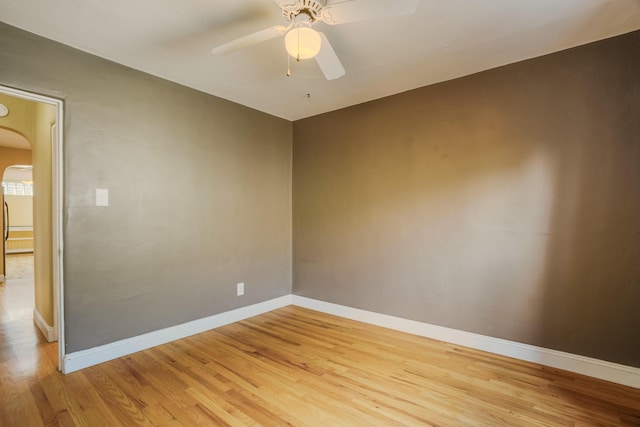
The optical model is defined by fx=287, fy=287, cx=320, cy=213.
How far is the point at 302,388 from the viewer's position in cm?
197

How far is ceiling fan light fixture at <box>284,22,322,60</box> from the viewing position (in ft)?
4.74

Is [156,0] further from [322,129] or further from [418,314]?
[418,314]

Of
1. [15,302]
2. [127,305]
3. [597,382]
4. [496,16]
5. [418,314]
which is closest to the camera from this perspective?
[496,16]

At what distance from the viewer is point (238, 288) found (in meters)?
3.28

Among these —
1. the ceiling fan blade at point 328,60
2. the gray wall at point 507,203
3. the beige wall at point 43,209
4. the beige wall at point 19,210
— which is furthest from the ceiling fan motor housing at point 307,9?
the beige wall at point 19,210

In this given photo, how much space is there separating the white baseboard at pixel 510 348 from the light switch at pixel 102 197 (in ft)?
8.44

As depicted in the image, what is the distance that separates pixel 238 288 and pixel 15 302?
324cm

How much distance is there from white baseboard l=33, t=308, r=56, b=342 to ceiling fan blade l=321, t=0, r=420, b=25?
3.48 m

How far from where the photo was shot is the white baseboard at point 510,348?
2010mm

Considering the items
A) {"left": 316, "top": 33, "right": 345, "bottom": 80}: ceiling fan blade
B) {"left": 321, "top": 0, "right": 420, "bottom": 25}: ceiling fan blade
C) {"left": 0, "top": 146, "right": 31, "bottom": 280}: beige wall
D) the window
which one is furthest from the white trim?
the window

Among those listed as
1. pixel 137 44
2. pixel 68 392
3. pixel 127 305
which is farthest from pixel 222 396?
pixel 137 44

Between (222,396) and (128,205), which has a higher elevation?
(128,205)

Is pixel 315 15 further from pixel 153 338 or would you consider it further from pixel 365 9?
pixel 153 338

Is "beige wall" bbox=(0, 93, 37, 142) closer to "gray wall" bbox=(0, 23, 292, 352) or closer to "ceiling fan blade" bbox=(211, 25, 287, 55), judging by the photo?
"gray wall" bbox=(0, 23, 292, 352)
